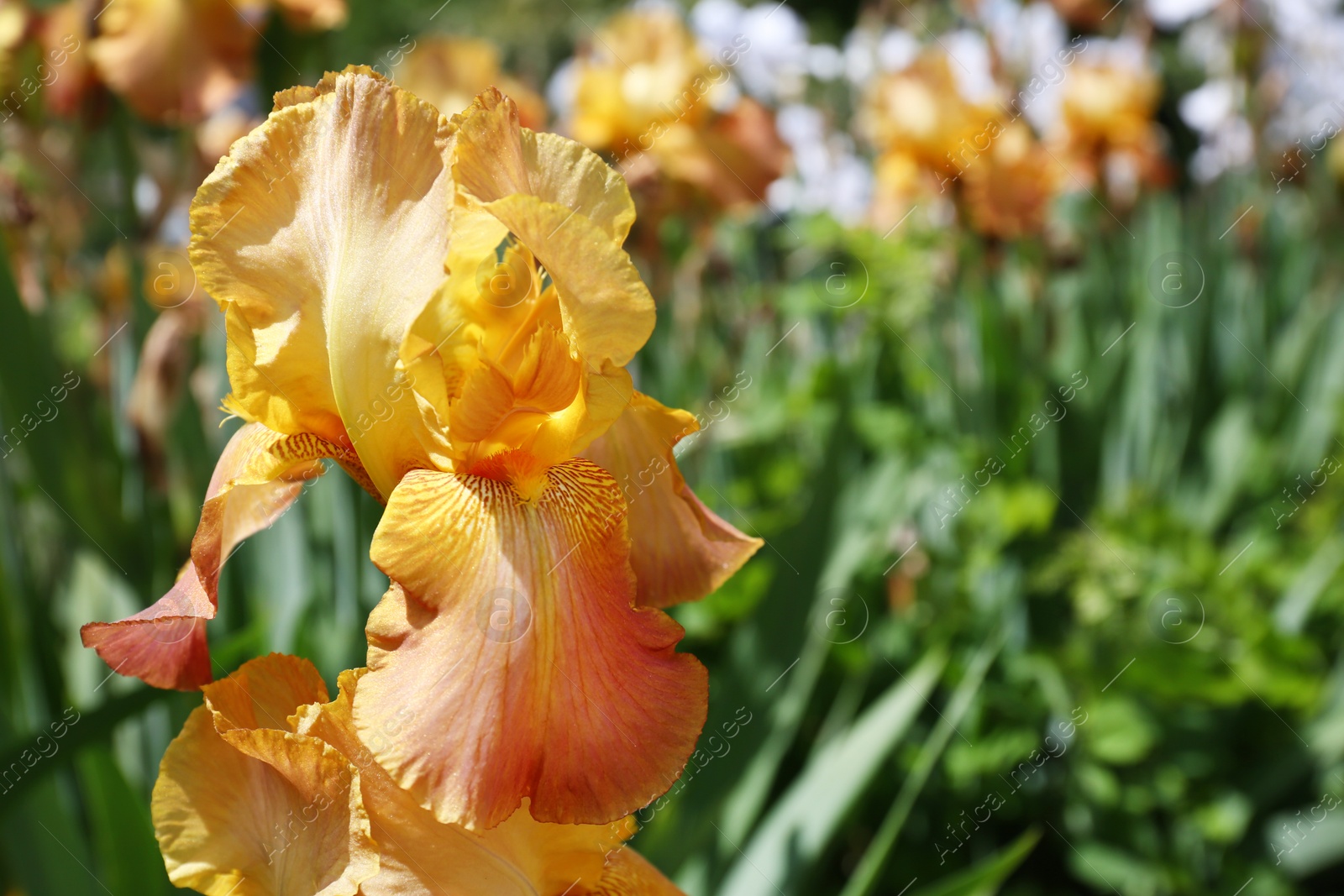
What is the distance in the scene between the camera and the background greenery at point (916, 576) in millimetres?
1428

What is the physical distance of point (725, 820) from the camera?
149 centimetres

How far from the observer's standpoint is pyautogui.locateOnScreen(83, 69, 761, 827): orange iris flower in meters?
0.57

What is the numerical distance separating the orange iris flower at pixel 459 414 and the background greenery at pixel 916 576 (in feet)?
1.72

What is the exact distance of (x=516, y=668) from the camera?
22.5 inches

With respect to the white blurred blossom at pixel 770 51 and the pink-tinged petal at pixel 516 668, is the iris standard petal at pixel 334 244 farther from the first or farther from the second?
the white blurred blossom at pixel 770 51

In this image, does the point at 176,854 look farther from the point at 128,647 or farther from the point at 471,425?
the point at 471,425

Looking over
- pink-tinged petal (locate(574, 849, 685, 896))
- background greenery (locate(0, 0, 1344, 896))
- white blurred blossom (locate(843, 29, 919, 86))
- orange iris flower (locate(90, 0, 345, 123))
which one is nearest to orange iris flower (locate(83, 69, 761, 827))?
pink-tinged petal (locate(574, 849, 685, 896))

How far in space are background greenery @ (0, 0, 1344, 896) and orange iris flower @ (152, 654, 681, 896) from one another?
1.48 feet

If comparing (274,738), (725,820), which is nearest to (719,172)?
(725,820)

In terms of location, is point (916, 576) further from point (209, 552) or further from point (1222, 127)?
point (1222, 127)

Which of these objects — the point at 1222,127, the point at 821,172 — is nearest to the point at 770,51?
the point at 821,172

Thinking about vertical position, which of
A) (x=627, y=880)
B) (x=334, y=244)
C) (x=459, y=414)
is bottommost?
(x=627, y=880)

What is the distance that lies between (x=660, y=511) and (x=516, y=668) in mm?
224

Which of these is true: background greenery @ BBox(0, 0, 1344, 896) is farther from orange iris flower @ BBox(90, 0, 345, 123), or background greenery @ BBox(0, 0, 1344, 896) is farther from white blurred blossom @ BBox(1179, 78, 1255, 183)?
white blurred blossom @ BBox(1179, 78, 1255, 183)
